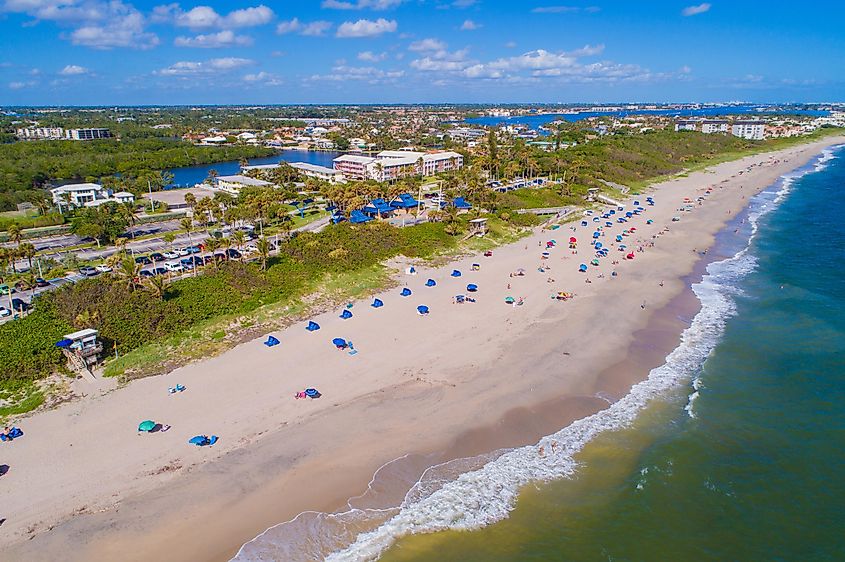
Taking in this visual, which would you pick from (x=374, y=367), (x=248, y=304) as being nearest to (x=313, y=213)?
(x=248, y=304)

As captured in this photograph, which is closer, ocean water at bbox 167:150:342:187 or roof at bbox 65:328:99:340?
roof at bbox 65:328:99:340

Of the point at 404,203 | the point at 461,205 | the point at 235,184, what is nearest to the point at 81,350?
the point at 404,203

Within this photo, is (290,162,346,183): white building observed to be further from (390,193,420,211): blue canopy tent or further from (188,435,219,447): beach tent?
(188,435,219,447): beach tent

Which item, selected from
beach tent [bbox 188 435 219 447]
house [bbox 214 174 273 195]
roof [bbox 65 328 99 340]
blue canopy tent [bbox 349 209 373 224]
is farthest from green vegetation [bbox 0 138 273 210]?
beach tent [bbox 188 435 219 447]

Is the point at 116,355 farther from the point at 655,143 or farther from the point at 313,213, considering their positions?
the point at 655,143

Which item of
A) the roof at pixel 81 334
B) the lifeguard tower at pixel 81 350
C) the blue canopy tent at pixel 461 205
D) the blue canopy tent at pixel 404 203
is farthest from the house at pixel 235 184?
the lifeguard tower at pixel 81 350
